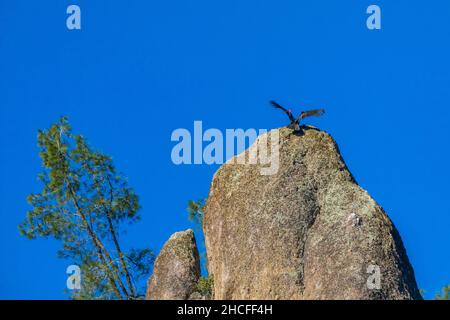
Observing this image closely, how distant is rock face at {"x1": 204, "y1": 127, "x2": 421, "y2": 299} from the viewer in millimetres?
40031

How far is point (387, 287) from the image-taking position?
39.5 metres

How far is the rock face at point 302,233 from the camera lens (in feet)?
131

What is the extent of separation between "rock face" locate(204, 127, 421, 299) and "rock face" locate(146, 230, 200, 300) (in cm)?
96

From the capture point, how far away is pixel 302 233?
42031 mm

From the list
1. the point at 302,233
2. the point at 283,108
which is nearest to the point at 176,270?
the point at 302,233

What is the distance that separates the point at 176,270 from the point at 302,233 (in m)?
6.31

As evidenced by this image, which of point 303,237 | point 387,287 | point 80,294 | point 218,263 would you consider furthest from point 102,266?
point 387,287

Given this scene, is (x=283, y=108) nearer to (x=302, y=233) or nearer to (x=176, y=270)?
(x=302, y=233)

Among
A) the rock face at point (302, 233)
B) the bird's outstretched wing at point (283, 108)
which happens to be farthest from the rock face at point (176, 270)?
the bird's outstretched wing at point (283, 108)

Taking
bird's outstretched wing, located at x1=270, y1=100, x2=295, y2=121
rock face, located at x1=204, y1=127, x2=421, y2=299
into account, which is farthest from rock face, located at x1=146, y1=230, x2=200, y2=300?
bird's outstretched wing, located at x1=270, y1=100, x2=295, y2=121

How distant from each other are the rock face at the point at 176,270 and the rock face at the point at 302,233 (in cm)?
96

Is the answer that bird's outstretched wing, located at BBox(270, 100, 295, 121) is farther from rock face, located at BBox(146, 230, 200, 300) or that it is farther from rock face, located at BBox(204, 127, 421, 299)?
rock face, located at BBox(146, 230, 200, 300)

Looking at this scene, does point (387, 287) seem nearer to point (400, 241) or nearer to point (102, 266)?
point (400, 241)
